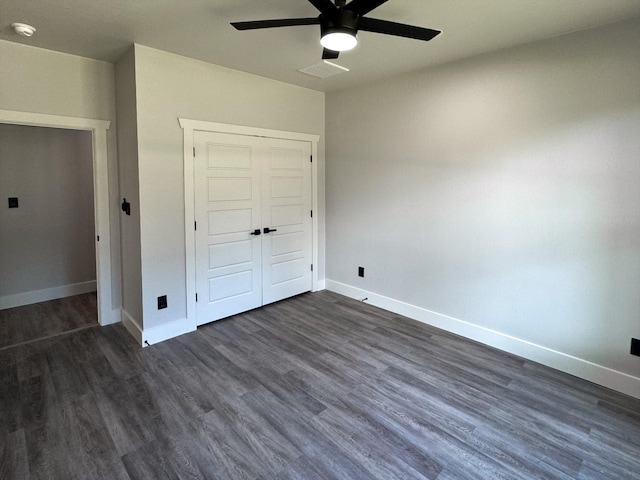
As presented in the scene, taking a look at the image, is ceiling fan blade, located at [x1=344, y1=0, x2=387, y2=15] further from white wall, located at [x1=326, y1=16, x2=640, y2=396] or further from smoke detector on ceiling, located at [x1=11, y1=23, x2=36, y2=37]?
smoke detector on ceiling, located at [x1=11, y1=23, x2=36, y2=37]

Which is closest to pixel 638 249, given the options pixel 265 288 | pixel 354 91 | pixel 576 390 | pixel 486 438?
pixel 576 390

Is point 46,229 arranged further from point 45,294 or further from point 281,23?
point 281,23

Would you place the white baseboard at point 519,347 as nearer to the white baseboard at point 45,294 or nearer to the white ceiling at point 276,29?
the white ceiling at point 276,29

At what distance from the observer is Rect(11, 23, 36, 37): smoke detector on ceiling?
2551 millimetres

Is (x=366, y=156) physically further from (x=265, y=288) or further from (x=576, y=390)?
(x=576, y=390)

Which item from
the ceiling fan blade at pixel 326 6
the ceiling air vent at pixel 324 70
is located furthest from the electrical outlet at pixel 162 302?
the ceiling fan blade at pixel 326 6

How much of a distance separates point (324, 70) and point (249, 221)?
1.73 m

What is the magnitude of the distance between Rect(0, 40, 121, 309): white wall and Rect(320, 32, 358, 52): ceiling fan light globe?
8.47 ft

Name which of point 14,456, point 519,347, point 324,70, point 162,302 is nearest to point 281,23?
point 324,70

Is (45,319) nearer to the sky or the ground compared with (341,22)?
nearer to the ground

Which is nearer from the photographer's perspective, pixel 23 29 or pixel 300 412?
pixel 300 412

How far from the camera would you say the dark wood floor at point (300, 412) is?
1899mm

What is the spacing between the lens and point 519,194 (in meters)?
2.98

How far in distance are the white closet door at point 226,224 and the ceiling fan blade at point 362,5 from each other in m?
2.10
